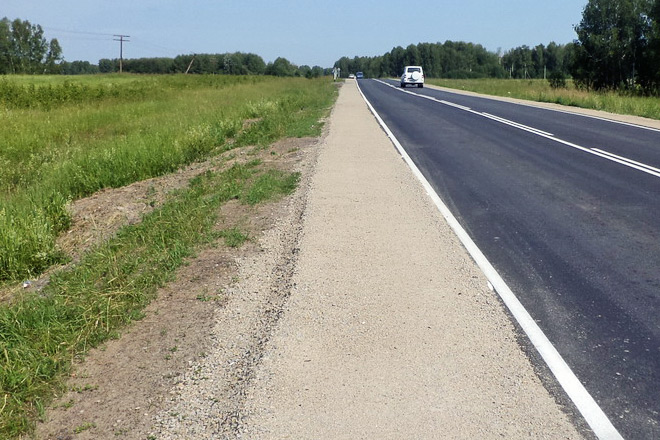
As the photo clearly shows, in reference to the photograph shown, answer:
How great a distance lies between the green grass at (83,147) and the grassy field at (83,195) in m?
0.03

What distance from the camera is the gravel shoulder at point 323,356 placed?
11.5ft

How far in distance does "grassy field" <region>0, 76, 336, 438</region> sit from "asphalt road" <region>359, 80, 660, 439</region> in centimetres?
302

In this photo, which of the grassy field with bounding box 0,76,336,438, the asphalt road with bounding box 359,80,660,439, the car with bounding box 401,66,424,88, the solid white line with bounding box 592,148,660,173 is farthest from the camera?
the car with bounding box 401,66,424,88

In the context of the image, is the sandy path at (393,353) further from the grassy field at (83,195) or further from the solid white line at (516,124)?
the solid white line at (516,124)

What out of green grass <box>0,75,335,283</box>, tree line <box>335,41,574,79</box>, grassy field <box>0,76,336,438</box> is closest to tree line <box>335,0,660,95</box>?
green grass <box>0,75,335,283</box>

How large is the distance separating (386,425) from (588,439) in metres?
1.03

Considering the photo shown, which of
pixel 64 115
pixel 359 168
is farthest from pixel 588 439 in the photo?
pixel 64 115

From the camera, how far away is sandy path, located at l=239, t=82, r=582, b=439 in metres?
3.43

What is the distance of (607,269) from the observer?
5.81 metres

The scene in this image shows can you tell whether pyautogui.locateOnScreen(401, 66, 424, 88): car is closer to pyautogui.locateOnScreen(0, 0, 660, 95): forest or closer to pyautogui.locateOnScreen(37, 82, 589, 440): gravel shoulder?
pyautogui.locateOnScreen(0, 0, 660, 95): forest

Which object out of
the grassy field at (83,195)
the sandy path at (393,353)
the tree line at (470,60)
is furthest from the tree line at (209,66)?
the sandy path at (393,353)

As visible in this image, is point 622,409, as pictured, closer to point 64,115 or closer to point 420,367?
point 420,367

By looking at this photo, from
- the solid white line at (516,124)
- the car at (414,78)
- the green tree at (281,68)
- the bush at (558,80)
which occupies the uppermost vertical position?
the green tree at (281,68)

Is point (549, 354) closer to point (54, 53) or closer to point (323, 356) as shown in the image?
point (323, 356)
